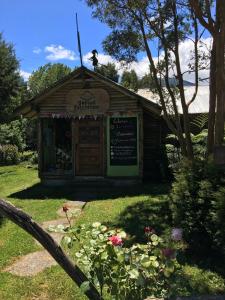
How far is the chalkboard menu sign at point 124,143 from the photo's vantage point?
15.4 meters

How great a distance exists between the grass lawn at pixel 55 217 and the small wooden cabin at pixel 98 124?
121cm

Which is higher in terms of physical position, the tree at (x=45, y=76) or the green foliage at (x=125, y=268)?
the tree at (x=45, y=76)

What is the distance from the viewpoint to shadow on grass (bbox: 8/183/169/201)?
43.0 feet

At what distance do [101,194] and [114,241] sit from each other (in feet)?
31.9

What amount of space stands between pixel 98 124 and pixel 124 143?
1109 mm

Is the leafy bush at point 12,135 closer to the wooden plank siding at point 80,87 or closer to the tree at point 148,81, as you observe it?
the wooden plank siding at point 80,87

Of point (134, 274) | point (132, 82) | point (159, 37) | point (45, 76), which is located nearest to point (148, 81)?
point (159, 37)

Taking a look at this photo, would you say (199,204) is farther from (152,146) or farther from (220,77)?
(152,146)

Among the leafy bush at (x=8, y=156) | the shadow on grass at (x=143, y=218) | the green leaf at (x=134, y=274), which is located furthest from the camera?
the leafy bush at (x=8, y=156)

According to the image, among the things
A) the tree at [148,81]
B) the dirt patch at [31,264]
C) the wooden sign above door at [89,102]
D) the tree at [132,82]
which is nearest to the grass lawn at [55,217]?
the dirt patch at [31,264]

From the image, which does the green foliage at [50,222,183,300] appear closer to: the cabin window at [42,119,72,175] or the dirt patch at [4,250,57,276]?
the dirt patch at [4,250,57,276]

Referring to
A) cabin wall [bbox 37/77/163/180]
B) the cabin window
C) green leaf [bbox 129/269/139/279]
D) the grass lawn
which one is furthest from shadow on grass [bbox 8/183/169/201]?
green leaf [bbox 129/269/139/279]

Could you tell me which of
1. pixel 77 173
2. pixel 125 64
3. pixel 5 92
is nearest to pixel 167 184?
pixel 77 173

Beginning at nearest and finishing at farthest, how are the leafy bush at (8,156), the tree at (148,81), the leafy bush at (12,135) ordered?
1. the tree at (148,81)
2. the leafy bush at (8,156)
3. the leafy bush at (12,135)
